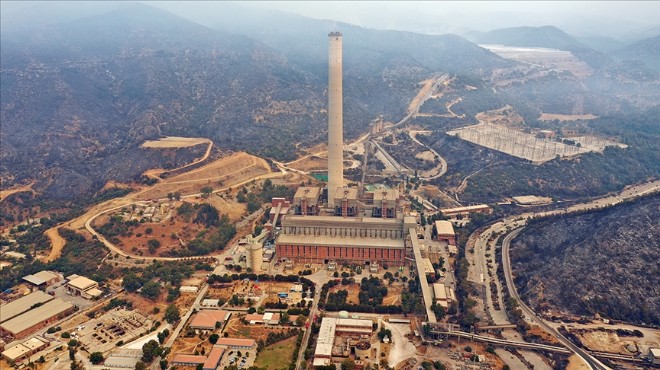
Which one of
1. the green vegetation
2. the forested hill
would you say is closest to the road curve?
the green vegetation

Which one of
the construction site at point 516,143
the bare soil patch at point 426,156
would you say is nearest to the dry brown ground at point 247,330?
the construction site at point 516,143

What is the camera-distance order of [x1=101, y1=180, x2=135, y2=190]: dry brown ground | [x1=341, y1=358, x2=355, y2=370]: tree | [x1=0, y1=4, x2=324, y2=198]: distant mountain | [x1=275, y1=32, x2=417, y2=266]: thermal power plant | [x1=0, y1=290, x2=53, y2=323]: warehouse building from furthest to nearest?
1. [x1=0, y1=4, x2=324, y2=198]: distant mountain
2. [x1=101, y1=180, x2=135, y2=190]: dry brown ground
3. [x1=275, y1=32, x2=417, y2=266]: thermal power plant
4. [x1=0, y1=290, x2=53, y2=323]: warehouse building
5. [x1=341, y1=358, x2=355, y2=370]: tree

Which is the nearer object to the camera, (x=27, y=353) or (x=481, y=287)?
(x=27, y=353)

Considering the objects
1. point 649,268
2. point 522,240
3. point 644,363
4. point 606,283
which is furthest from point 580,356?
point 522,240

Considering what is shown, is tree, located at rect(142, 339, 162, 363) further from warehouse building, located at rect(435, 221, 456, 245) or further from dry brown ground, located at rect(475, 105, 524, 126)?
dry brown ground, located at rect(475, 105, 524, 126)

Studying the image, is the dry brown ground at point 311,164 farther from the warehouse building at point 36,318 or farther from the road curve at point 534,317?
the warehouse building at point 36,318

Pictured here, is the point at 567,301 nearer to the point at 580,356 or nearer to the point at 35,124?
the point at 580,356
